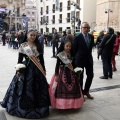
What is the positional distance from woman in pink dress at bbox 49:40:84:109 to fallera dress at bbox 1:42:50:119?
0.20 meters

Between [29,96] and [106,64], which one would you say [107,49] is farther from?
[29,96]

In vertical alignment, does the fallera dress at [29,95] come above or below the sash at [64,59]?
below

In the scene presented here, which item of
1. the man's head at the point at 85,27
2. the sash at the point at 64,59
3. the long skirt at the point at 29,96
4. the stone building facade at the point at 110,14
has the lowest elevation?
the long skirt at the point at 29,96


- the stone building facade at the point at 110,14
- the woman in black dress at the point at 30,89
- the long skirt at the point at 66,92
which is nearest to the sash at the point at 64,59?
the long skirt at the point at 66,92

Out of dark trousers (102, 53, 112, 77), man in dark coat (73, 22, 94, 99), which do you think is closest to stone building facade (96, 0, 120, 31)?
dark trousers (102, 53, 112, 77)

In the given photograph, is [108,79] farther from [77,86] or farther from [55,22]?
[55,22]

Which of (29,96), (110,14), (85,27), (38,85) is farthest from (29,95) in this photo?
(110,14)

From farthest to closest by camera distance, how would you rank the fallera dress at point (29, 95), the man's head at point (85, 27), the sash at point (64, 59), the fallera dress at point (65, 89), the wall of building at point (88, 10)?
the wall of building at point (88, 10) → the man's head at point (85, 27) → the sash at point (64, 59) → the fallera dress at point (65, 89) → the fallera dress at point (29, 95)

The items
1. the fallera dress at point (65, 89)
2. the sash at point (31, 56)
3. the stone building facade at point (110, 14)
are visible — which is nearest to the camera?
the sash at point (31, 56)

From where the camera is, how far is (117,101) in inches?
215

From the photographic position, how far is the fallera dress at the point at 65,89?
4621mm

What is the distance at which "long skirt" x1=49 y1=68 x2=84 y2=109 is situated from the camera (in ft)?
15.2

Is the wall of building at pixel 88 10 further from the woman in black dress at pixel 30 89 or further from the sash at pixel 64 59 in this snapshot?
the woman in black dress at pixel 30 89

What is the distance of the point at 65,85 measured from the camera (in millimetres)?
4660
